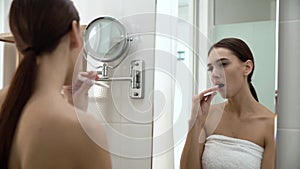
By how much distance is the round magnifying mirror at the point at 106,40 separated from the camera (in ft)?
4.32

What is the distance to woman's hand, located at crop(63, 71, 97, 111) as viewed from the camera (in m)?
1.11

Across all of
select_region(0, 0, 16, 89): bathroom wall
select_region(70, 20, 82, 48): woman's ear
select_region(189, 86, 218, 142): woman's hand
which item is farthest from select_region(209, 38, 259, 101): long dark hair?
select_region(0, 0, 16, 89): bathroom wall

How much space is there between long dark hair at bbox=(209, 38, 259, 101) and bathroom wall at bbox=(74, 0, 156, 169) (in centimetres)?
27

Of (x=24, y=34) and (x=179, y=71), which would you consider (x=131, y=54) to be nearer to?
(x=179, y=71)

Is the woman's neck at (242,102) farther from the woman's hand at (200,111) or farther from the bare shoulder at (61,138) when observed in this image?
the bare shoulder at (61,138)

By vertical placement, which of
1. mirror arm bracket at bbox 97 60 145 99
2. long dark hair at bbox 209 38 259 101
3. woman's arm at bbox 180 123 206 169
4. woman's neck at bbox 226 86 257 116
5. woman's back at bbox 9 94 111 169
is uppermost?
long dark hair at bbox 209 38 259 101

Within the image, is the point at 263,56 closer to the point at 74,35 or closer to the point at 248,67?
the point at 248,67

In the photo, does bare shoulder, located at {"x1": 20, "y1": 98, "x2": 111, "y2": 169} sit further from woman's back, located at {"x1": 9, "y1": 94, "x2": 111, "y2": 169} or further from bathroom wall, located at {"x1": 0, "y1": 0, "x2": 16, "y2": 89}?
bathroom wall, located at {"x1": 0, "y1": 0, "x2": 16, "y2": 89}

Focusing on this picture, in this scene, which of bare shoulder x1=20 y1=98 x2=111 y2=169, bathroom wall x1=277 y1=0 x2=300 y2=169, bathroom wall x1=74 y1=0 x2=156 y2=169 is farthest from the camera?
bathroom wall x1=74 y1=0 x2=156 y2=169

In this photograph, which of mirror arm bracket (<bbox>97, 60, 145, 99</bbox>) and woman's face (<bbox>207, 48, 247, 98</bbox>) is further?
mirror arm bracket (<bbox>97, 60, 145, 99</bbox>)

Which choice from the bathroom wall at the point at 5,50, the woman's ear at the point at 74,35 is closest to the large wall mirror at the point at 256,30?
the woman's ear at the point at 74,35

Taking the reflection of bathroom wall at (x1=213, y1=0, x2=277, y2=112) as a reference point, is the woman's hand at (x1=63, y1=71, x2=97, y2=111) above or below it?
below

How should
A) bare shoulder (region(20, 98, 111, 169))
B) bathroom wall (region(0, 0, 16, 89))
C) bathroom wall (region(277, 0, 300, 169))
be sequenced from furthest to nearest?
bathroom wall (region(0, 0, 16, 89)), bathroom wall (region(277, 0, 300, 169)), bare shoulder (region(20, 98, 111, 169))

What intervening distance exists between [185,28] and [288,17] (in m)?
0.30
